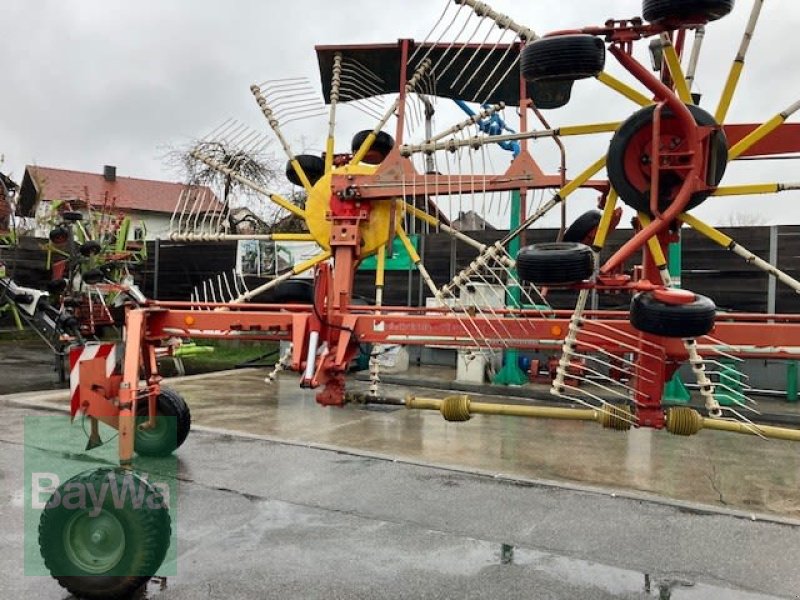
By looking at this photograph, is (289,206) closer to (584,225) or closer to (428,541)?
(584,225)

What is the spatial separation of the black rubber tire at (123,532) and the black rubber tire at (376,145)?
4.51 meters

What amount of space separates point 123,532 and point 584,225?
140 inches

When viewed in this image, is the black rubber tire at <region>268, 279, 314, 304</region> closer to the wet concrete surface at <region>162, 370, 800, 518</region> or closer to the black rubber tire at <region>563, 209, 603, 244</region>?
the wet concrete surface at <region>162, 370, 800, 518</region>

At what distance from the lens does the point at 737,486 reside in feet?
19.0

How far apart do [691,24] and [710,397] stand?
68.2 inches

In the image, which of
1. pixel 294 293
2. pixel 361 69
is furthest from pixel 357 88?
pixel 294 293

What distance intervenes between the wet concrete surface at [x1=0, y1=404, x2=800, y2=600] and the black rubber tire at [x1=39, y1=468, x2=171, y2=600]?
153 mm

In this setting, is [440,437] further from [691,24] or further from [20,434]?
[691,24]

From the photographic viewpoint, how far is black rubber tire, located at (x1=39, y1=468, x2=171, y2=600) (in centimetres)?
343

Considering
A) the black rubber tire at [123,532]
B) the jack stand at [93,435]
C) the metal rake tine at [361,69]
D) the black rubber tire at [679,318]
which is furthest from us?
the metal rake tine at [361,69]

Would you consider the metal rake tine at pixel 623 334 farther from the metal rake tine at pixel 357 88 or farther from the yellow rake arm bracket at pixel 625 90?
the metal rake tine at pixel 357 88

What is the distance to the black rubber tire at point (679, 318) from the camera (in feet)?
10.2

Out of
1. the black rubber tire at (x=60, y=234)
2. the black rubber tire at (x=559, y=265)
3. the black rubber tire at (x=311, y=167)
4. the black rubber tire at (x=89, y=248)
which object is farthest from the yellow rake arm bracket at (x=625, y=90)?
the black rubber tire at (x=60, y=234)

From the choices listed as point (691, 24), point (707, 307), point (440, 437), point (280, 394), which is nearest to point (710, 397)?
point (707, 307)
